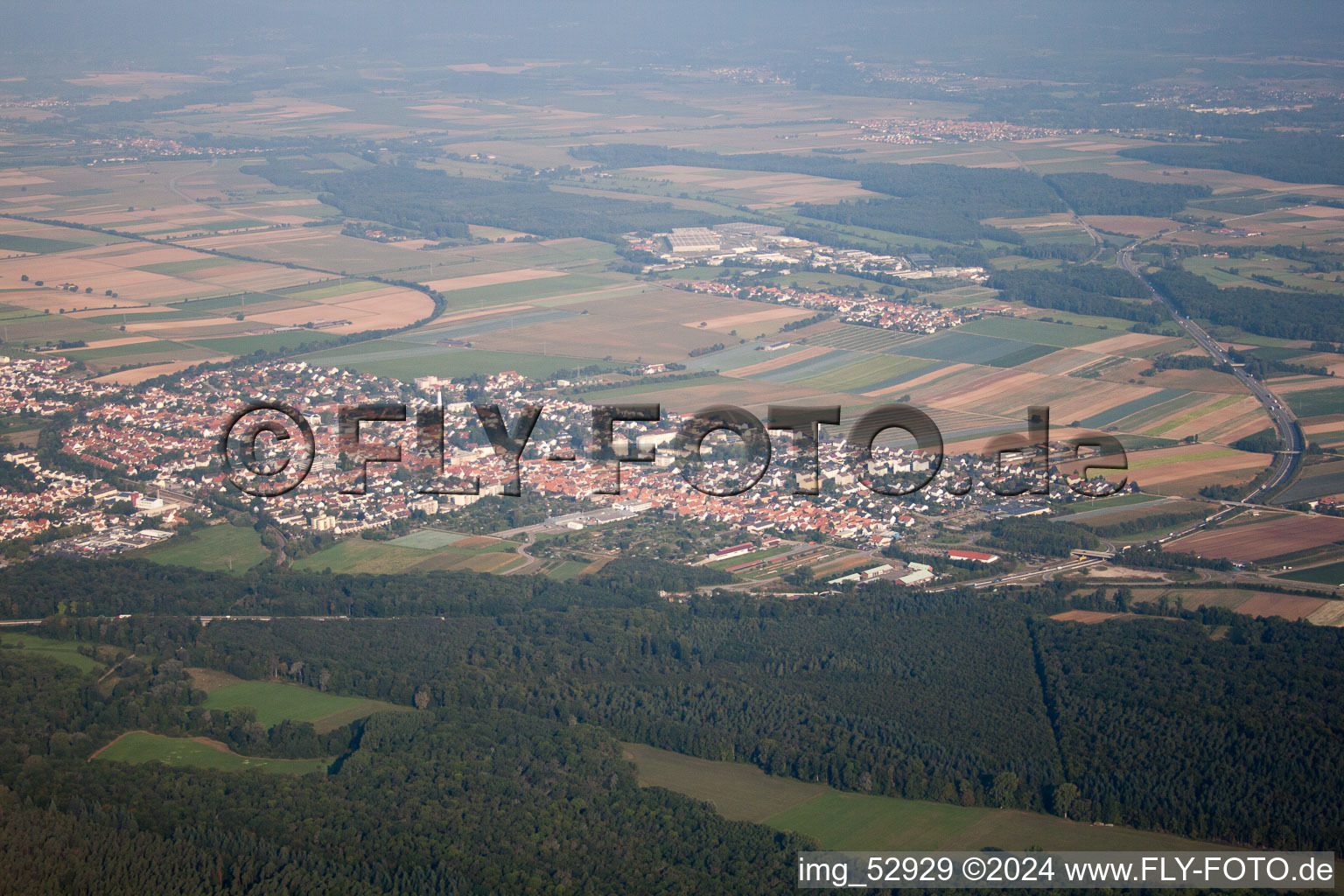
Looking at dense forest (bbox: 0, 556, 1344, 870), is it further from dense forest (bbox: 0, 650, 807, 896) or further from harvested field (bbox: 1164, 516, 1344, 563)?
harvested field (bbox: 1164, 516, 1344, 563)

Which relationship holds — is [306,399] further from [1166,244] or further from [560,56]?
[560,56]

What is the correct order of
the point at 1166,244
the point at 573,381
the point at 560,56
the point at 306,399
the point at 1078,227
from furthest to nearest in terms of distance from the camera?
the point at 560,56
the point at 1078,227
the point at 1166,244
the point at 573,381
the point at 306,399

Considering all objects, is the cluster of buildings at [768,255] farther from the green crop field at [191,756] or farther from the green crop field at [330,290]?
the green crop field at [191,756]

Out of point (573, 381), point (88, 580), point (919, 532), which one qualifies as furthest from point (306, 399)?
point (919, 532)

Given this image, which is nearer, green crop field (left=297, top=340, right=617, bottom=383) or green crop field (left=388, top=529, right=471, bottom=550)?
green crop field (left=388, top=529, right=471, bottom=550)

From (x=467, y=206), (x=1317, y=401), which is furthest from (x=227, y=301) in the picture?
(x=1317, y=401)

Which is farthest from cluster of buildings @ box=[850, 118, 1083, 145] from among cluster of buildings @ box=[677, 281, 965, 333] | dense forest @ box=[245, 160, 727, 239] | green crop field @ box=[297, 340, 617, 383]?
green crop field @ box=[297, 340, 617, 383]
